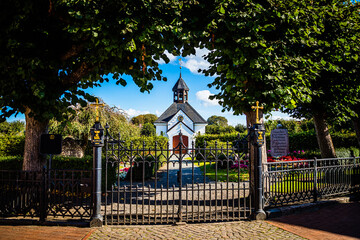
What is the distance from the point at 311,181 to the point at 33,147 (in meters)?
8.70

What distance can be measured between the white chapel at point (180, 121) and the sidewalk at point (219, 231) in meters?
32.4

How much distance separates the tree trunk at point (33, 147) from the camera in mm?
6484

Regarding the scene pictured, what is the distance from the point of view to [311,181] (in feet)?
25.0

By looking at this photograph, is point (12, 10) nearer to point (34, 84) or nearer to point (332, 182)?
point (34, 84)

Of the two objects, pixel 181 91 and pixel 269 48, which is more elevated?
pixel 181 91

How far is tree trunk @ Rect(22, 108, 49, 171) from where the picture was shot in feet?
21.3

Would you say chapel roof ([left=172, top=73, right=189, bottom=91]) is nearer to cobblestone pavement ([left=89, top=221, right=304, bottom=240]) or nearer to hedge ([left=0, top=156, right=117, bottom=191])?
hedge ([left=0, top=156, right=117, bottom=191])

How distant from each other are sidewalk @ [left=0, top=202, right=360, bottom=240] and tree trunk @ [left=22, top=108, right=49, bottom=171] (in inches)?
65.6

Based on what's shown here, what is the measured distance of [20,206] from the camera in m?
5.98

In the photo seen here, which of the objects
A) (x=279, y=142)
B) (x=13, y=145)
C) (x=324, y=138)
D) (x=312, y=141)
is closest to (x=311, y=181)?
(x=279, y=142)

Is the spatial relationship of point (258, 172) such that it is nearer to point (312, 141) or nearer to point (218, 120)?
point (312, 141)

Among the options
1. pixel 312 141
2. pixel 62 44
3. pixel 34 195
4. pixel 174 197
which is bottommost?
pixel 174 197

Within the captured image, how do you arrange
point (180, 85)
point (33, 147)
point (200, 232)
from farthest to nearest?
point (180, 85) → point (33, 147) → point (200, 232)

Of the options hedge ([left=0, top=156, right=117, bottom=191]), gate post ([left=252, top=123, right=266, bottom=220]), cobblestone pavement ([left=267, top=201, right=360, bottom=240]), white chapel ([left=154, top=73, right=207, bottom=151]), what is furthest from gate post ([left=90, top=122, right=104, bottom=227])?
white chapel ([left=154, top=73, right=207, bottom=151])
